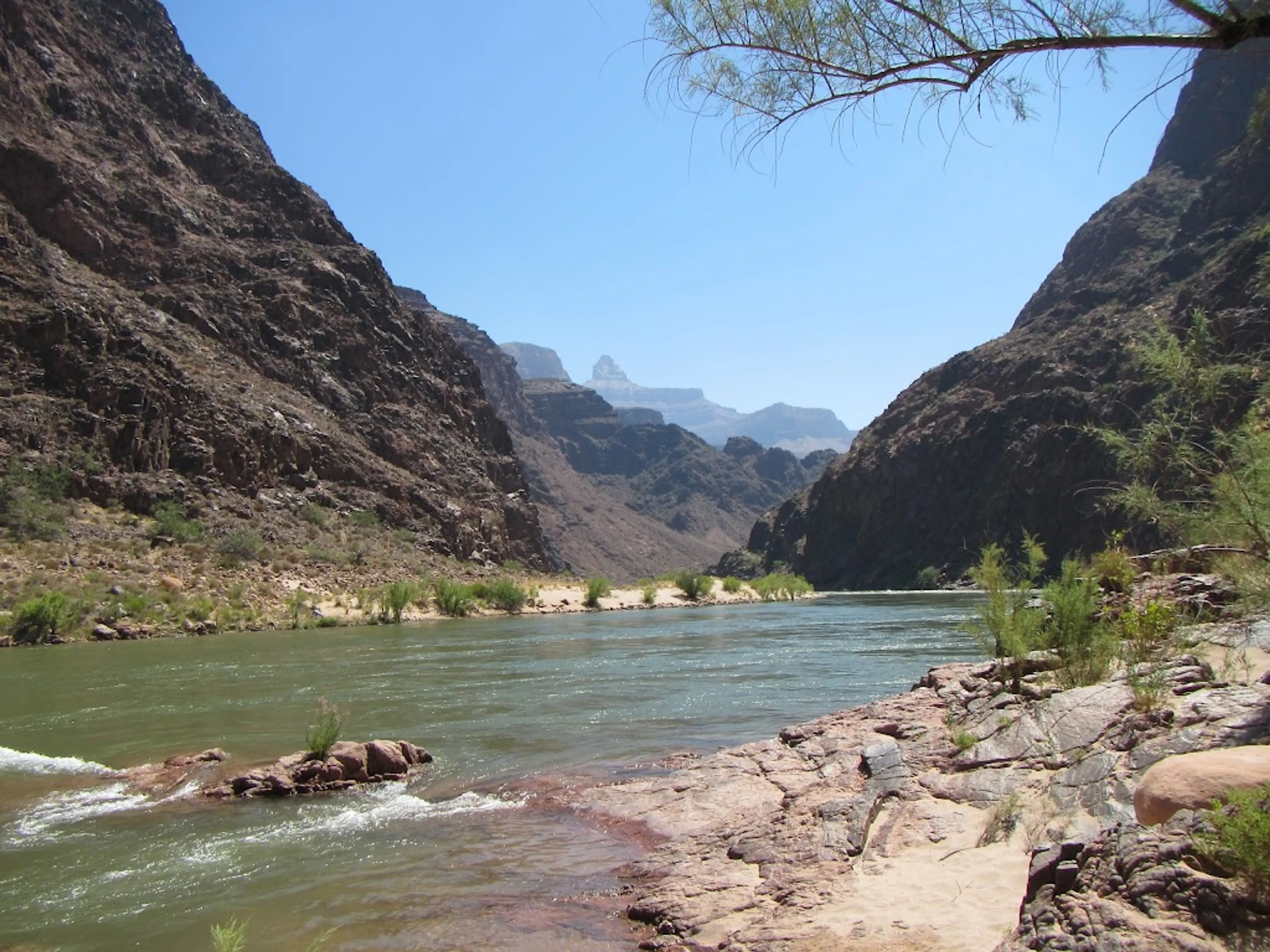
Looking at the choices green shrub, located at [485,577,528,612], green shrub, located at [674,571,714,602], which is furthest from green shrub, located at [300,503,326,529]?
green shrub, located at [674,571,714,602]

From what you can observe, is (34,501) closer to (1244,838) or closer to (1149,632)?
(1149,632)

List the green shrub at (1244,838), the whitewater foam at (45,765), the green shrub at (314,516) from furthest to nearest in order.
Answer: the green shrub at (314,516) → the whitewater foam at (45,765) → the green shrub at (1244,838)

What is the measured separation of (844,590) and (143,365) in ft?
253

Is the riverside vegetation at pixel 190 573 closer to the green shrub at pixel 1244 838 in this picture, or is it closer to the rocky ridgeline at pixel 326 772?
the rocky ridgeline at pixel 326 772

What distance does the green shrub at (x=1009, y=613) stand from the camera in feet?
27.7

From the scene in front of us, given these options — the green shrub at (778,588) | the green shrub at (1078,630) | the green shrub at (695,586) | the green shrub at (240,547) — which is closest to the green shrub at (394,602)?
the green shrub at (240,547)

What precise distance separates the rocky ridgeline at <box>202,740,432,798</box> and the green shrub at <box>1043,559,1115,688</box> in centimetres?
637

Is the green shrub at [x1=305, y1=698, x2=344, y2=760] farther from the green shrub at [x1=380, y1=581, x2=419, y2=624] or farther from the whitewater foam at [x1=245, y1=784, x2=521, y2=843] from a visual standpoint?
the green shrub at [x1=380, y1=581, x2=419, y2=624]

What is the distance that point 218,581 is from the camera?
112 ft

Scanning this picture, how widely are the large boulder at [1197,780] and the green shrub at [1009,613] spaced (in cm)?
378

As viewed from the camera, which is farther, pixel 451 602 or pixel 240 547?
pixel 451 602

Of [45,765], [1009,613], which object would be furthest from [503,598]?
[1009,613]

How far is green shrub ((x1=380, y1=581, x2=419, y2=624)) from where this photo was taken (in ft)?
115

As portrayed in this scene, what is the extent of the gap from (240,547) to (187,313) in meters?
21.9
